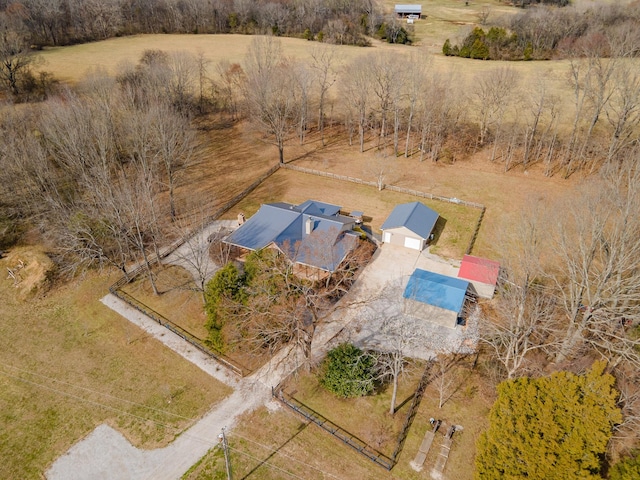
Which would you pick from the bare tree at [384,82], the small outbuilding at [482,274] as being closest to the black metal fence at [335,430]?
the small outbuilding at [482,274]

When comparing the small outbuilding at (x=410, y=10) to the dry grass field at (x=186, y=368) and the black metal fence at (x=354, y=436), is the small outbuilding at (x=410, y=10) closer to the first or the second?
the dry grass field at (x=186, y=368)

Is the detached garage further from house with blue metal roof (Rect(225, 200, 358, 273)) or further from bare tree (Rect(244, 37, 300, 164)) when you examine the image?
bare tree (Rect(244, 37, 300, 164))

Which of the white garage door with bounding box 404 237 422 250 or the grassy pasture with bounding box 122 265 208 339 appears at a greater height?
the white garage door with bounding box 404 237 422 250

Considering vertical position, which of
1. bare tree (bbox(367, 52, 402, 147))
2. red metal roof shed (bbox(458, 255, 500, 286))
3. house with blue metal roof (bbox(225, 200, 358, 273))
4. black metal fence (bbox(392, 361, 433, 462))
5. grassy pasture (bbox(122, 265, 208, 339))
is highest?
bare tree (bbox(367, 52, 402, 147))

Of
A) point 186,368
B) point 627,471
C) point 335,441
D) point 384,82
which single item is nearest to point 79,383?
point 186,368

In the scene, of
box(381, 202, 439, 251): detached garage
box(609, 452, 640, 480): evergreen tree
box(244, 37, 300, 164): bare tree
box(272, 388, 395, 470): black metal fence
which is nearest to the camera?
box(609, 452, 640, 480): evergreen tree

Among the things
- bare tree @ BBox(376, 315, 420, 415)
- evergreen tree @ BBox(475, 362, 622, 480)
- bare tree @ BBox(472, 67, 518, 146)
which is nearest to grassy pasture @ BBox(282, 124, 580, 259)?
bare tree @ BBox(472, 67, 518, 146)
